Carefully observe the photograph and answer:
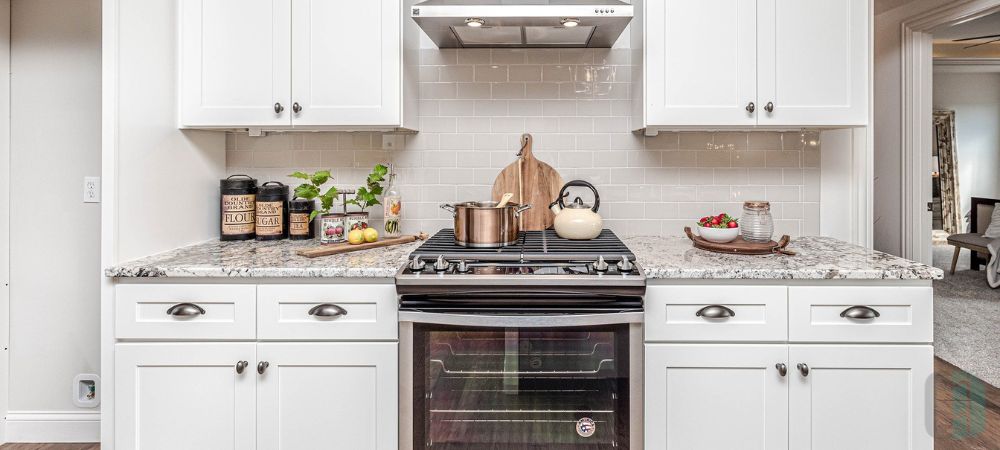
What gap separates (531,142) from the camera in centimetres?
240

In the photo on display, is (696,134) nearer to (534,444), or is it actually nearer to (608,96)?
(608,96)

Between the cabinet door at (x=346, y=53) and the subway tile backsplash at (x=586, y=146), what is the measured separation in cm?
39

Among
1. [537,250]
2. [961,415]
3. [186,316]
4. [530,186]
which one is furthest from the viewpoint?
[961,415]

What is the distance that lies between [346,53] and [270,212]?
2.44 feet

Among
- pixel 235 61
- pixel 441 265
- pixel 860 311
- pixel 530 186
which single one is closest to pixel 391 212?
pixel 530 186

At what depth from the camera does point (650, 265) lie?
1.68 meters

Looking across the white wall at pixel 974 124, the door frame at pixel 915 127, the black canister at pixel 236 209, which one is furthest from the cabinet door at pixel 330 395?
the white wall at pixel 974 124

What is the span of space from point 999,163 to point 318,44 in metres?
→ 10.2

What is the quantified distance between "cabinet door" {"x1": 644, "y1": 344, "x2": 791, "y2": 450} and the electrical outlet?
223 centimetres

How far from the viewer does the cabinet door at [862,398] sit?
1.63m

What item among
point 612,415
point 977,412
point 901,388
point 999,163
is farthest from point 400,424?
point 999,163

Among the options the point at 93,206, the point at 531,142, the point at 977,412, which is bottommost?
the point at 977,412

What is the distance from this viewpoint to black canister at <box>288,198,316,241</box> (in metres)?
2.31

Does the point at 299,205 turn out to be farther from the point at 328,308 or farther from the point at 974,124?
the point at 974,124
